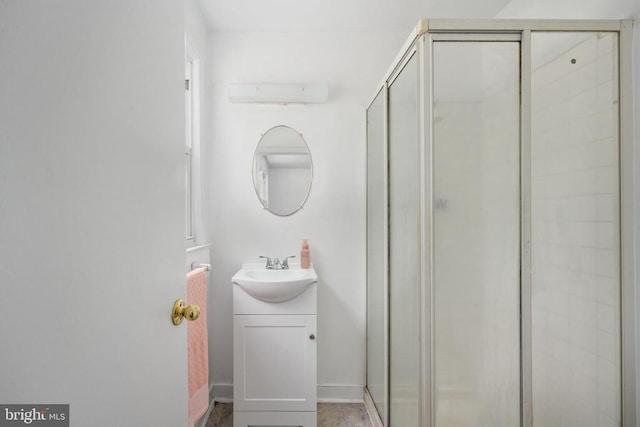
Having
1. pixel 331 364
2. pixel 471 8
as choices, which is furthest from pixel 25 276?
pixel 471 8

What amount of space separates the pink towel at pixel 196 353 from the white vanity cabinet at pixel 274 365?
0.37 meters

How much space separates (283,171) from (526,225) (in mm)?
1686

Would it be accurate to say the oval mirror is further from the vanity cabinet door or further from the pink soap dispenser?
the vanity cabinet door

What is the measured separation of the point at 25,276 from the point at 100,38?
1.38 ft

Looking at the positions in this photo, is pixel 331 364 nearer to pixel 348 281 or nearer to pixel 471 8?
pixel 348 281

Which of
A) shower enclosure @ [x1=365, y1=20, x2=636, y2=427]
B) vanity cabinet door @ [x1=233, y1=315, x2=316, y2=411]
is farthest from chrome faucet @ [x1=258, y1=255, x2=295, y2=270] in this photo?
shower enclosure @ [x1=365, y1=20, x2=636, y2=427]

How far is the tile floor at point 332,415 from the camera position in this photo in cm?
230

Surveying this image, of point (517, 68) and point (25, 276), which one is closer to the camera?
point (25, 276)

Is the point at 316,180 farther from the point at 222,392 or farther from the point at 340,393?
the point at 222,392

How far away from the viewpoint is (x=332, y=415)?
2.41m

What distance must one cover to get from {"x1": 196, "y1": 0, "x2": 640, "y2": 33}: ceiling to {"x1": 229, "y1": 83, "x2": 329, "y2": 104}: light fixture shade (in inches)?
16.2

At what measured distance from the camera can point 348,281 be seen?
2621 mm

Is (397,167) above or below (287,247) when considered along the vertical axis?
above

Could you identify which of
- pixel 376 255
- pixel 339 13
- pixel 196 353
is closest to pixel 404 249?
pixel 376 255
